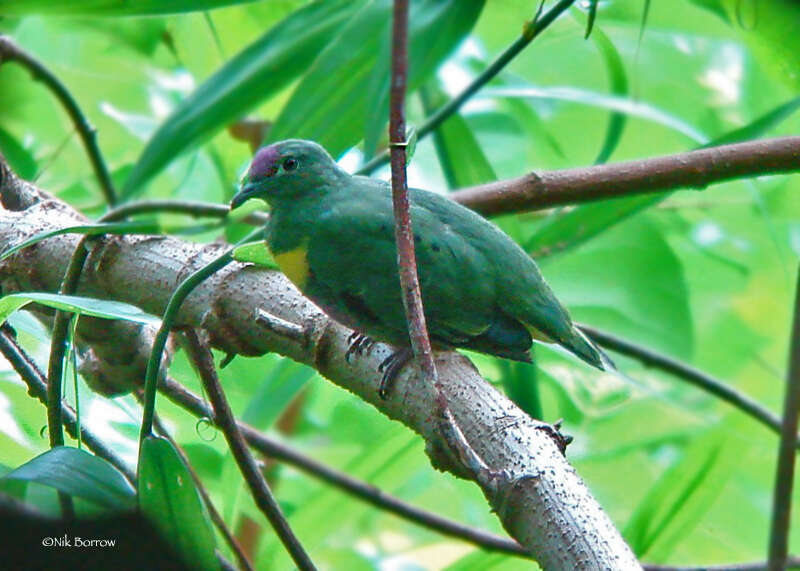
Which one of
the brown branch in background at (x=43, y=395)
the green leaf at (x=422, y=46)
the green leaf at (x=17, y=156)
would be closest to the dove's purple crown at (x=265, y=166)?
the green leaf at (x=422, y=46)

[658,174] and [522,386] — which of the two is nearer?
[658,174]

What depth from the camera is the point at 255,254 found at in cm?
117

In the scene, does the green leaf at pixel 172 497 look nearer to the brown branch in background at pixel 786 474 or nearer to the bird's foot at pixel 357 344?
the bird's foot at pixel 357 344

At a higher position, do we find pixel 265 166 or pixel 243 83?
pixel 243 83

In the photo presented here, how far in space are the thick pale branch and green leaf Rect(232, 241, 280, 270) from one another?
0.04 metres

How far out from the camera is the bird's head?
4.45ft

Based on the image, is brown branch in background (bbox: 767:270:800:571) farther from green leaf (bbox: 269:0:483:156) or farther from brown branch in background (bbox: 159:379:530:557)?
green leaf (bbox: 269:0:483:156)

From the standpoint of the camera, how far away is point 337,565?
219 centimetres

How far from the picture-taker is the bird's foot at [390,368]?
1.11 meters

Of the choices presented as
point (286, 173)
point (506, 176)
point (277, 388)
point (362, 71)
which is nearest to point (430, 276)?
point (286, 173)

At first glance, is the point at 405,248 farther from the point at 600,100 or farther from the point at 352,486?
the point at 600,100

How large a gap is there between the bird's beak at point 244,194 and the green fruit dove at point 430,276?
57mm

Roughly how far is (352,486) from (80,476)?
84cm

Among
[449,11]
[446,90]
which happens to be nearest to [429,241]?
[449,11]
